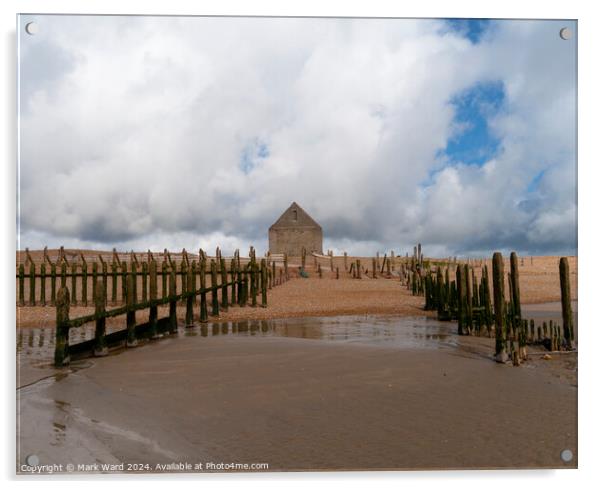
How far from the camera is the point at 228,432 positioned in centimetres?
665

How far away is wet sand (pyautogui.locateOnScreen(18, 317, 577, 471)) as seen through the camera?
246 inches

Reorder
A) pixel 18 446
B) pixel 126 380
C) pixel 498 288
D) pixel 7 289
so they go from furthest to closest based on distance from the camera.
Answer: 1. pixel 498 288
2. pixel 126 380
3. pixel 7 289
4. pixel 18 446

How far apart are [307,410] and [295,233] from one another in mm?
56191

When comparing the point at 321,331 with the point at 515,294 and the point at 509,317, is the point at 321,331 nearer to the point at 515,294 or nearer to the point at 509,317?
the point at 509,317

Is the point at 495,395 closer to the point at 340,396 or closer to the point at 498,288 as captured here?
the point at 340,396

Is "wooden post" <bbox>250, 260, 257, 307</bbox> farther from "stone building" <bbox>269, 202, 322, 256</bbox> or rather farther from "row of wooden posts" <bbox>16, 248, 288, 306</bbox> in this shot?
"stone building" <bbox>269, 202, 322, 256</bbox>

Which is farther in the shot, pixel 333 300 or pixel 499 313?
pixel 333 300

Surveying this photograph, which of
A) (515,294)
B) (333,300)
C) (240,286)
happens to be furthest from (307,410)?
(333,300)

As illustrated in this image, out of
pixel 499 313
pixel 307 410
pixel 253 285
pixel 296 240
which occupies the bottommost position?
pixel 307 410

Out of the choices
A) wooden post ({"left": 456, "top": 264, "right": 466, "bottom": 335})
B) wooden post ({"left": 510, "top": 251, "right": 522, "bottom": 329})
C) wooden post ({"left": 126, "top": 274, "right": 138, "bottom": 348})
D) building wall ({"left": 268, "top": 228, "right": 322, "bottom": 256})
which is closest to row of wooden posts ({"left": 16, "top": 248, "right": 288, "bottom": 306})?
wooden post ({"left": 126, "top": 274, "right": 138, "bottom": 348})

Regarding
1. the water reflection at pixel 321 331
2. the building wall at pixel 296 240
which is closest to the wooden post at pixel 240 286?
the water reflection at pixel 321 331

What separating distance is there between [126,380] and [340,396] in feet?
12.3

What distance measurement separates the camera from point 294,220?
6400 centimetres

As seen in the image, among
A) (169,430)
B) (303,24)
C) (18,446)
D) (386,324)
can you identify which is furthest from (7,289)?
(386,324)
